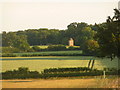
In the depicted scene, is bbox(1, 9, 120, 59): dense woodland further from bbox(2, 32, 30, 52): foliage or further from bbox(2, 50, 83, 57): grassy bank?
bbox(2, 50, 83, 57): grassy bank

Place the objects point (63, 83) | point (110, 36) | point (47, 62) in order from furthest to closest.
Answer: point (47, 62)
point (63, 83)
point (110, 36)

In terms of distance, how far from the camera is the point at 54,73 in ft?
53.5

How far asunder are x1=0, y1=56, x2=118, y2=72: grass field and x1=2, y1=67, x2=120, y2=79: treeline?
246mm

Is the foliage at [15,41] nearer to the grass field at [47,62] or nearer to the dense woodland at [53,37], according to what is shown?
the dense woodland at [53,37]

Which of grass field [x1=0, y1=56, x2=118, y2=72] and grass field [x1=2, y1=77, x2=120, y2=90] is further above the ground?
grass field [x1=0, y1=56, x2=118, y2=72]

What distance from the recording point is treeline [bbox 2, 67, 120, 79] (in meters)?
16.1

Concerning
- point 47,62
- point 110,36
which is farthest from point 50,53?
point 110,36

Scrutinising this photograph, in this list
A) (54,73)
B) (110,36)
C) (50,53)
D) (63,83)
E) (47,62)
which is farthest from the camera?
(50,53)

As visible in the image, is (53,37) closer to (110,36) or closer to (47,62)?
(47,62)

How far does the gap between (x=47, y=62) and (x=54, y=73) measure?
40.8 inches

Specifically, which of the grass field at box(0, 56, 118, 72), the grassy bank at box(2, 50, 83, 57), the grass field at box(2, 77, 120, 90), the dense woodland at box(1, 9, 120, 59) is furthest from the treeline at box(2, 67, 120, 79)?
the dense woodland at box(1, 9, 120, 59)

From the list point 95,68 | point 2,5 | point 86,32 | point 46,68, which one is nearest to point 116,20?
point 86,32

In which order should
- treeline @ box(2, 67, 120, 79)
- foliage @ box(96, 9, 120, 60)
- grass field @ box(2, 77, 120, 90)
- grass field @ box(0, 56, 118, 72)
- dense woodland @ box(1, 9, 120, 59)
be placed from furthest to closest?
grass field @ box(0, 56, 118, 72) → dense woodland @ box(1, 9, 120, 59) → treeline @ box(2, 67, 120, 79) → grass field @ box(2, 77, 120, 90) → foliage @ box(96, 9, 120, 60)

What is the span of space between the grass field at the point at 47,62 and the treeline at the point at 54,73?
0.81 ft
